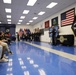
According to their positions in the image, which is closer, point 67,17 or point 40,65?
point 40,65

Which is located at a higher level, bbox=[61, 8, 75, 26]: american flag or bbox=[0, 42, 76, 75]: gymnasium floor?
bbox=[61, 8, 75, 26]: american flag

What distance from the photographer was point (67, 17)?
32.5ft

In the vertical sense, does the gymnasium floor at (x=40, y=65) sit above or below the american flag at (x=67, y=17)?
below

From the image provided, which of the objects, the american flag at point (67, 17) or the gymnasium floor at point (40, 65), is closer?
the gymnasium floor at point (40, 65)

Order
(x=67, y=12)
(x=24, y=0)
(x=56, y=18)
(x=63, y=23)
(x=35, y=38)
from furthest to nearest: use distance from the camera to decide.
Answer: (x=35, y=38) → (x=56, y=18) → (x=63, y=23) → (x=67, y=12) → (x=24, y=0)

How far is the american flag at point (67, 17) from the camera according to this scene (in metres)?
9.22

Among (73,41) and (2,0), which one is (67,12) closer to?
(73,41)

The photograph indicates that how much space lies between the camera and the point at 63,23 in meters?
10.6

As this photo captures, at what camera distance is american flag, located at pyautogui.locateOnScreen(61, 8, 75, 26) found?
30.3ft

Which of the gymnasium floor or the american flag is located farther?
the american flag

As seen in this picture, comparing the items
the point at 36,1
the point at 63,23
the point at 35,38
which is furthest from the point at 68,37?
the point at 35,38

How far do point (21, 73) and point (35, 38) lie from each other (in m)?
15.7

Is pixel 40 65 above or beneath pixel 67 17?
beneath

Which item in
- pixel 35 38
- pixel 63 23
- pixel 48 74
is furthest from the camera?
pixel 35 38
